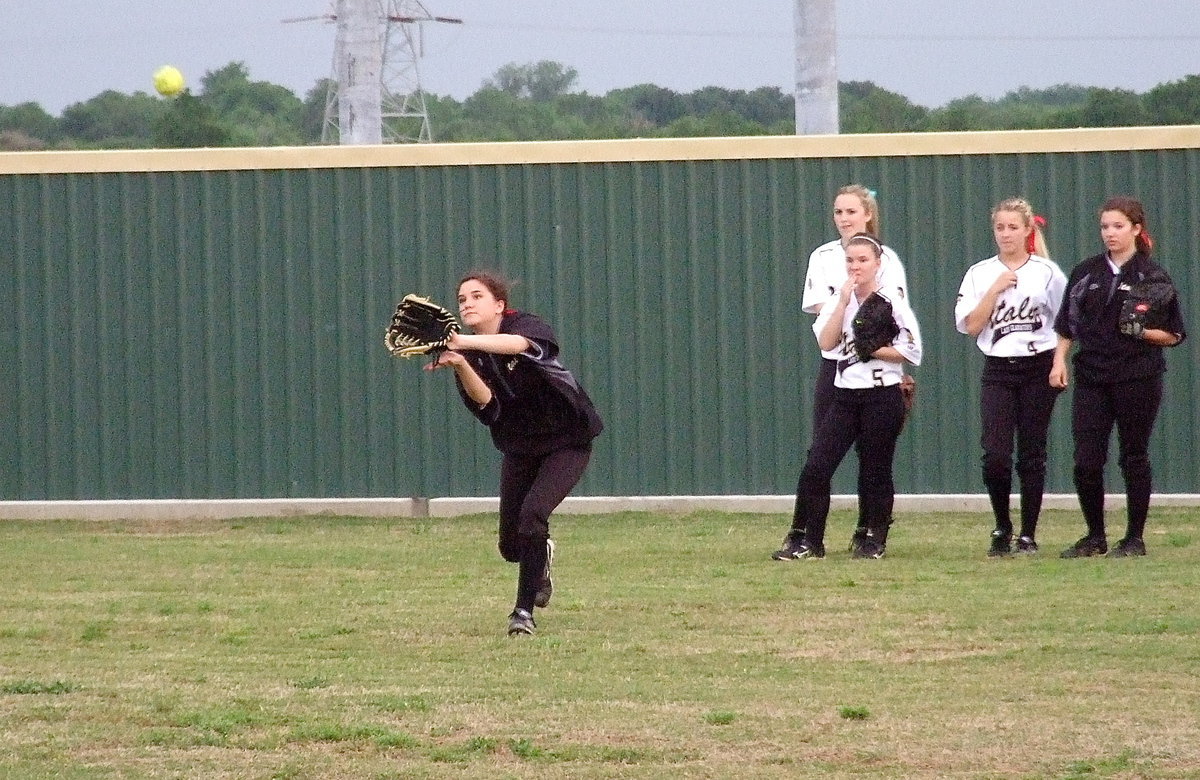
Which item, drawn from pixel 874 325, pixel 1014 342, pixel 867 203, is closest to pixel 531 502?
pixel 874 325

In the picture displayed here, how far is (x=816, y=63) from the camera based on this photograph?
591 inches

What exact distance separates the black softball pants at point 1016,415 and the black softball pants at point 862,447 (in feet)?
1.60

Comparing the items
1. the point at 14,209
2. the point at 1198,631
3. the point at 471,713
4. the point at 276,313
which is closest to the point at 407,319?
the point at 471,713

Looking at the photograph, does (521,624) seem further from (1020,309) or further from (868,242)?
(1020,309)

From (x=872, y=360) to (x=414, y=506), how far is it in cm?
483

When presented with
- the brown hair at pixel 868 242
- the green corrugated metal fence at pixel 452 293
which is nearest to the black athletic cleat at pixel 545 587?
the brown hair at pixel 868 242

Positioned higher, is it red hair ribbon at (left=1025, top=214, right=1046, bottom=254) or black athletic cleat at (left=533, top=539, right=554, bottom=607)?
red hair ribbon at (left=1025, top=214, right=1046, bottom=254)

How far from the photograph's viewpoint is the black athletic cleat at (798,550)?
10.0 m

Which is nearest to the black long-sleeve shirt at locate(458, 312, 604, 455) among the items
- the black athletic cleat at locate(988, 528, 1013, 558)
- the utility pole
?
the black athletic cleat at locate(988, 528, 1013, 558)

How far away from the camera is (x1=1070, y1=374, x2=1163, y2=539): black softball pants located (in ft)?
31.6

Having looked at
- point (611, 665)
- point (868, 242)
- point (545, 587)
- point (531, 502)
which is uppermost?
point (868, 242)

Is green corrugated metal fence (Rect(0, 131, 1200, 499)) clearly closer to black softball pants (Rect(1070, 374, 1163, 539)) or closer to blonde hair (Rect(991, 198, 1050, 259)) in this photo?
blonde hair (Rect(991, 198, 1050, 259))

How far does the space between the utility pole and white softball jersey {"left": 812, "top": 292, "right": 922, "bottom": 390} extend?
216 inches

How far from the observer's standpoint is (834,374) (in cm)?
988
